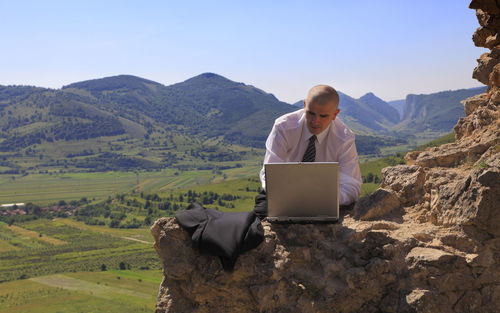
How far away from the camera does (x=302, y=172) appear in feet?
17.7

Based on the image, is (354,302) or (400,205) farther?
(400,205)

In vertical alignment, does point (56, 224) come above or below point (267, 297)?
below

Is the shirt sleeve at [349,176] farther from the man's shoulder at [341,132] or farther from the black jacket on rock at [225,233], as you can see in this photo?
the black jacket on rock at [225,233]

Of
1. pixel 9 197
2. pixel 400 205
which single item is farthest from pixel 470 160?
pixel 9 197

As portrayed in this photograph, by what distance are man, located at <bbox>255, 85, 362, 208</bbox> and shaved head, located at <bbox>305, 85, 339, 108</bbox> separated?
0.6 inches

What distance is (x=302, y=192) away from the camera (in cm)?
552

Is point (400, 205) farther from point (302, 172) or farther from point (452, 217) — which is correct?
point (302, 172)

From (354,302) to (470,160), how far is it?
4505 millimetres

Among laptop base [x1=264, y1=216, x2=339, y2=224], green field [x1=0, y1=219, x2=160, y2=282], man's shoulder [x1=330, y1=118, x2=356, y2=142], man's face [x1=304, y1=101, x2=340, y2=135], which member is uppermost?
man's face [x1=304, y1=101, x2=340, y2=135]

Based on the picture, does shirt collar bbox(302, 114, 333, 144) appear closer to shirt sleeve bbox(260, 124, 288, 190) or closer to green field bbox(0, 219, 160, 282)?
shirt sleeve bbox(260, 124, 288, 190)

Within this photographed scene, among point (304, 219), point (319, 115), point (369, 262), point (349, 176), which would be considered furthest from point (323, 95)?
point (369, 262)

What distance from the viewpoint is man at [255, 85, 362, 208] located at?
6.38 meters

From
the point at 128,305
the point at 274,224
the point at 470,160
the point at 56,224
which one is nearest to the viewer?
the point at 274,224

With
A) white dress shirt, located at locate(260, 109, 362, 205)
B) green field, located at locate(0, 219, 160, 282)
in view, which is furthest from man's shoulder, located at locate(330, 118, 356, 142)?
green field, located at locate(0, 219, 160, 282)
